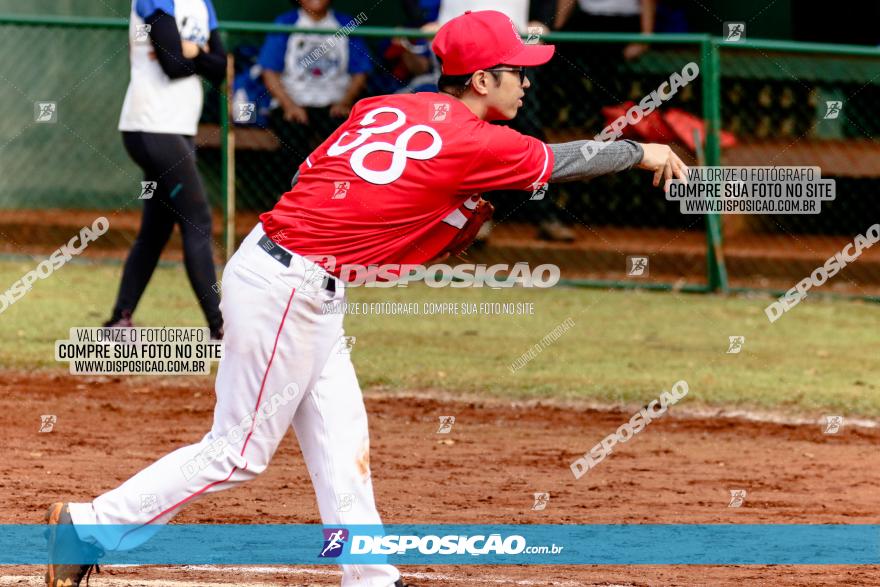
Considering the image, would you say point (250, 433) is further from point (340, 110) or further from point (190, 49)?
point (340, 110)

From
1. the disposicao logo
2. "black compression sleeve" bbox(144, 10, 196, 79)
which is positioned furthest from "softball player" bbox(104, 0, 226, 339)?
the disposicao logo

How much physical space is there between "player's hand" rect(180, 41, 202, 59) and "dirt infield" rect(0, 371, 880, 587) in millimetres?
1793

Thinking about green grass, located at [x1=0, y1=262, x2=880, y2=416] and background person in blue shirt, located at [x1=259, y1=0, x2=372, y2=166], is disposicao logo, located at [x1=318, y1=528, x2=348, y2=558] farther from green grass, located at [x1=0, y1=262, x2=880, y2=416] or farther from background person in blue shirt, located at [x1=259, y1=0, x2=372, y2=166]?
background person in blue shirt, located at [x1=259, y1=0, x2=372, y2=166]

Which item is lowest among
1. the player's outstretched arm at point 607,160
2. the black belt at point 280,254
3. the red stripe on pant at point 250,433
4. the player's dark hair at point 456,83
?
the red stripe on pant at point 250,433

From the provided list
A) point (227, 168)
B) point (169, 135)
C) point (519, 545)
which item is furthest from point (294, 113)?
point (519, 545)

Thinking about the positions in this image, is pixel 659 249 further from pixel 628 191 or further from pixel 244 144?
pixel 244 144

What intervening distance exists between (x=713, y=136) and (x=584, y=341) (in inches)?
90.0

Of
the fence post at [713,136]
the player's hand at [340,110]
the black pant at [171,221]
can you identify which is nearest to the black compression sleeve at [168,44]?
the black pant at [171,221]

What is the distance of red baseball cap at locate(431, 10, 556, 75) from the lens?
15.7ft

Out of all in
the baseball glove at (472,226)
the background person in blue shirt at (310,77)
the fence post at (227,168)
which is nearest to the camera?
the baseball glove at (472,226)

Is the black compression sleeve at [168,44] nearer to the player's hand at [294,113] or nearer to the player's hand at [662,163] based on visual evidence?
the player's hand at [294,113]

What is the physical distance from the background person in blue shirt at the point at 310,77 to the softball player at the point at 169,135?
292 centimetres

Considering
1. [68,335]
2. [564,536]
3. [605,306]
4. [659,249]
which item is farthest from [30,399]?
[659,249]

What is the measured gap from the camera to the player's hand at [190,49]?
29.5 feet
